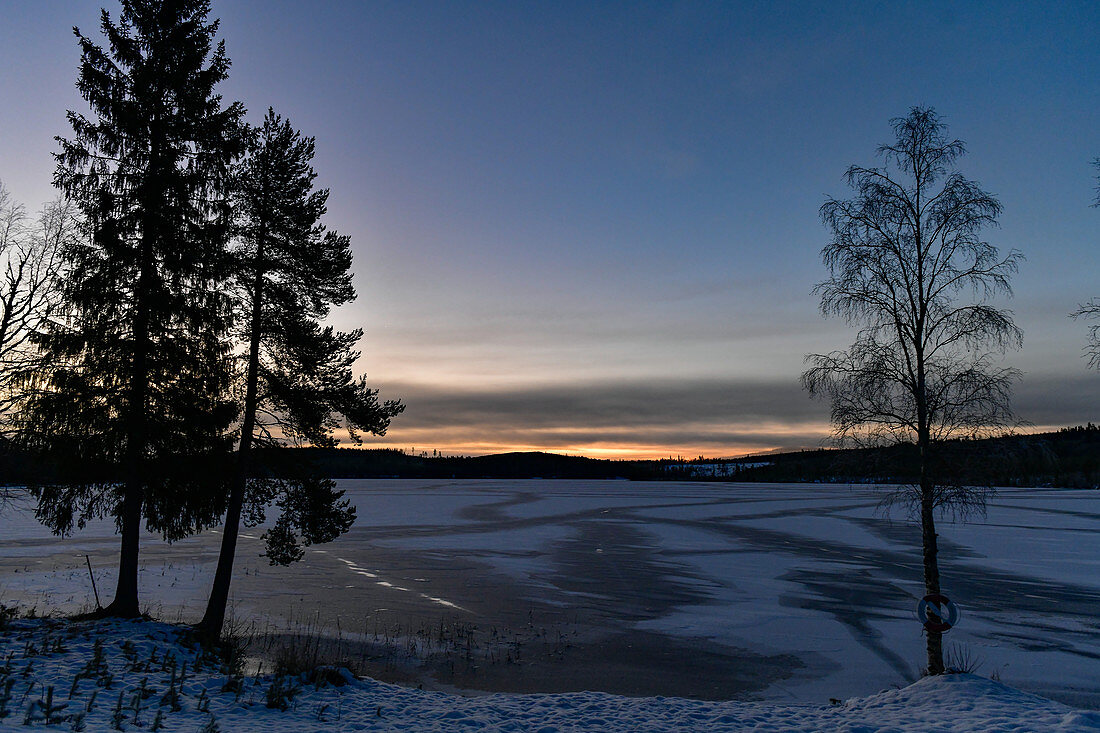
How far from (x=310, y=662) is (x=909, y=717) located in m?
11.5

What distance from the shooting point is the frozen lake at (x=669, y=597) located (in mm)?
15305

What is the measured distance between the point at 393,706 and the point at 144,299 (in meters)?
11.0

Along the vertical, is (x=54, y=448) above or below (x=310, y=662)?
above

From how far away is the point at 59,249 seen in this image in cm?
1572

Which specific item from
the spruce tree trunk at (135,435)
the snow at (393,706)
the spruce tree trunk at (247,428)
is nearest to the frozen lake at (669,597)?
the snow at (393,706)

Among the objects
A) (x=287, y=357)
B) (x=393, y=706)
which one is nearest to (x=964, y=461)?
(x=393, y=706)

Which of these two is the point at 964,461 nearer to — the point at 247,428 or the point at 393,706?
the point at 393,706

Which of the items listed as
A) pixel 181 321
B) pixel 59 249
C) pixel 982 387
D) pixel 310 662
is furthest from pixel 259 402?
pixel 982 387

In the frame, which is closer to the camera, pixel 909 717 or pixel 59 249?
pixel 909 717

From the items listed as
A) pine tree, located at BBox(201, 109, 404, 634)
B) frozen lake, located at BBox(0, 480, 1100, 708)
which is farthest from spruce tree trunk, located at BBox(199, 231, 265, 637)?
frozen lake, located at BBox(0, 480, 1100, 708)

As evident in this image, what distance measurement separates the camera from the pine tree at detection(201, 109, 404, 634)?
17094 millimetres

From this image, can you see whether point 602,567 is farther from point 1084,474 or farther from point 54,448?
point 1084,474

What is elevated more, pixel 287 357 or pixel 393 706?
pixel 287 357

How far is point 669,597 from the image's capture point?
965 inches
